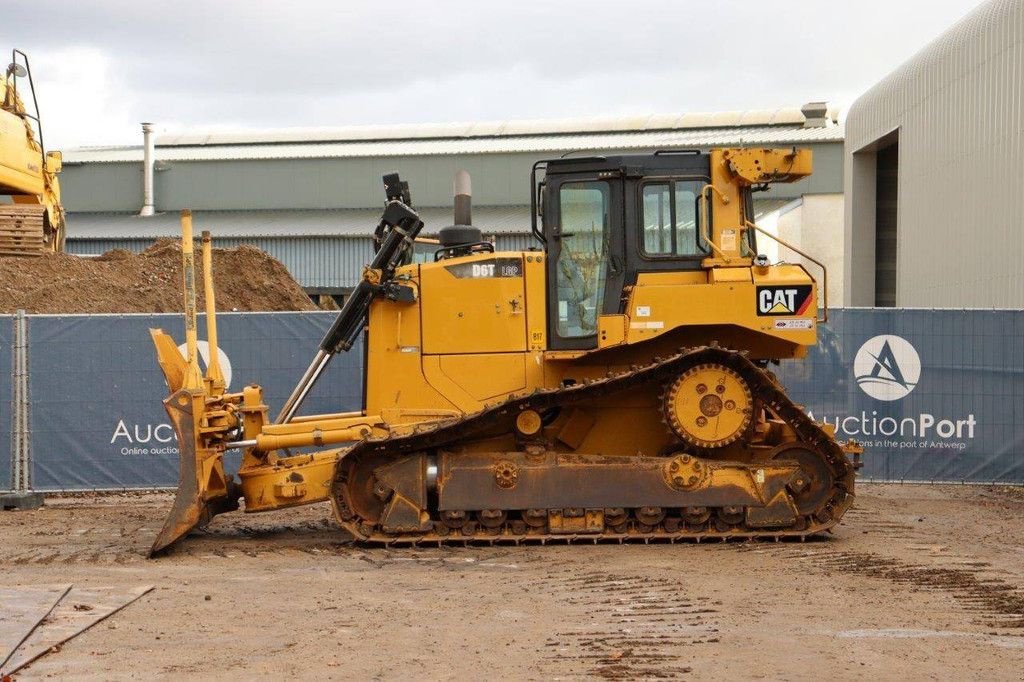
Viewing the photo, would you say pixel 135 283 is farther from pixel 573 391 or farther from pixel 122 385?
pixel 573 391

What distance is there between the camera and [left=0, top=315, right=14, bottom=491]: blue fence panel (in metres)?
15.3

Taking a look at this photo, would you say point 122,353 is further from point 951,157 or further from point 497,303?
point 951,157

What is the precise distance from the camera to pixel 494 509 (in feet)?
37.6

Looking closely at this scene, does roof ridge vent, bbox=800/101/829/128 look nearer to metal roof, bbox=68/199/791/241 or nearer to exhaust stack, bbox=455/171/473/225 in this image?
metal roof, bbox=68/199/791/241

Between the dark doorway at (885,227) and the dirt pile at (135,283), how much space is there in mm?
14921

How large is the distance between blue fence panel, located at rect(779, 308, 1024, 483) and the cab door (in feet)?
16.1

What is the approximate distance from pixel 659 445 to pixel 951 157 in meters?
15.2

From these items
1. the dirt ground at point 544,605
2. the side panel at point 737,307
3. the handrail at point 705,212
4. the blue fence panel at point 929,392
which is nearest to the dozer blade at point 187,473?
the dirt ground at point 544,605

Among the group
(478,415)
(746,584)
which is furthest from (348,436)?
(746,584)

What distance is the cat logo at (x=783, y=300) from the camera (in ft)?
37.2

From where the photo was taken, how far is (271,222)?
42.8m

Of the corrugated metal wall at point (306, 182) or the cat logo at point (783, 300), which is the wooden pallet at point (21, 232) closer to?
the cat logo at point (783, 300)

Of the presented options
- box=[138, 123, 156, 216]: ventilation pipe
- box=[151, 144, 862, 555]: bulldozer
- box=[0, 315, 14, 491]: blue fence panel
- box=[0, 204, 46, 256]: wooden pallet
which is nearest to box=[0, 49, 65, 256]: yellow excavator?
box=[0, 204, 46, 256]: wooden pallet

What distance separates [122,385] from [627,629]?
29.9 ft
